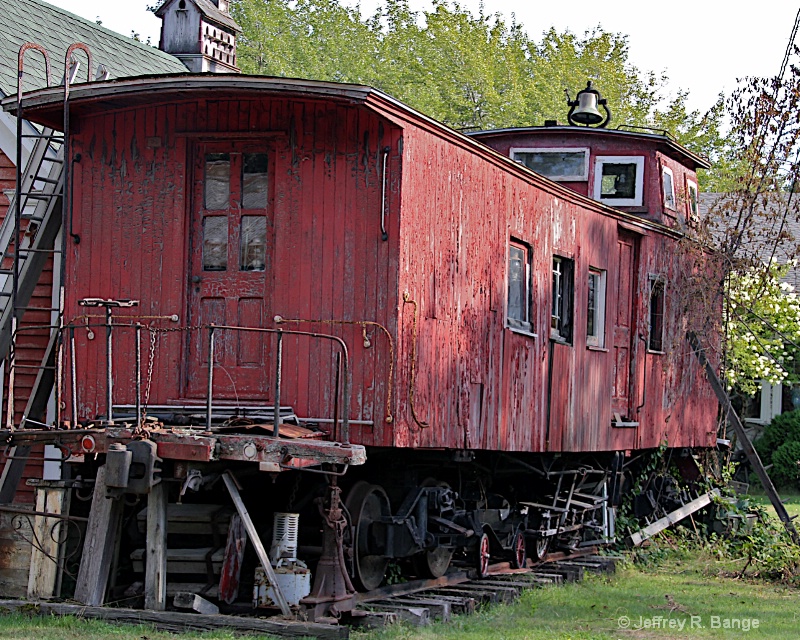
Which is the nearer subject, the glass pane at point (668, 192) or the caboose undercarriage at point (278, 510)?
the caboose undercarriage at point (278, 510)

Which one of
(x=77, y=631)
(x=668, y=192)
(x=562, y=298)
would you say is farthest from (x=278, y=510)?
(x=668, y=192)

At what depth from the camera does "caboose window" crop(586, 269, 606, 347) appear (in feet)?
53.1

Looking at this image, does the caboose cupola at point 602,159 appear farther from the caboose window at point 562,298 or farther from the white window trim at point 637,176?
the caboose window at point 562,298

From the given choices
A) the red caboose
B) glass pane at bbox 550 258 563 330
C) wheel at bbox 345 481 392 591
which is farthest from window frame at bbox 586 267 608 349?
wheel at bbox 345 481 392 591

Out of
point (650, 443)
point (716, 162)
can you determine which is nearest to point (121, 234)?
point (650, 443)

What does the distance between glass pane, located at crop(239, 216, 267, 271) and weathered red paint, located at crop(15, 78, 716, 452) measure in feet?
0.41

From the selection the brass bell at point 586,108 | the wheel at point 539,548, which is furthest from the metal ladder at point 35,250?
the brass bell at point 586,108

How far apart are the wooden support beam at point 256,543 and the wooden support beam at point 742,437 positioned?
340 inches

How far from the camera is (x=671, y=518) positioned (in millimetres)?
18297

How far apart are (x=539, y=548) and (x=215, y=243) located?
623cm

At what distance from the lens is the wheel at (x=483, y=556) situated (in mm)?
13547

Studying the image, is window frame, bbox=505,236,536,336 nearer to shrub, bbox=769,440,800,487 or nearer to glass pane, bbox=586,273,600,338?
glass pane, bbox=586,273,600,338

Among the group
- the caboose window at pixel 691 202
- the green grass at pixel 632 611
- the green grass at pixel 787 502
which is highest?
the caboose window at pixel 691 202

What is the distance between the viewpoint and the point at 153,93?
11.0 meters
